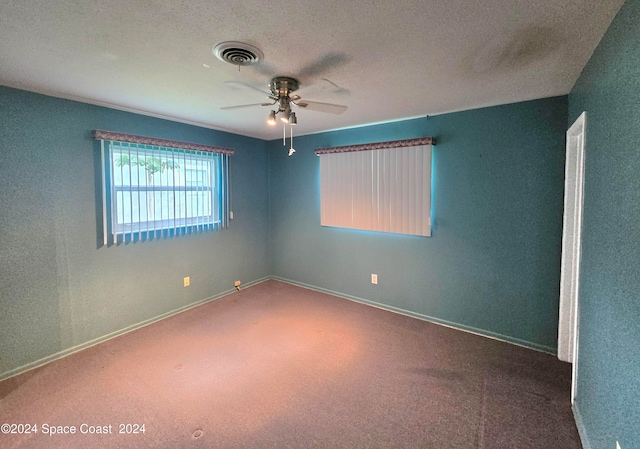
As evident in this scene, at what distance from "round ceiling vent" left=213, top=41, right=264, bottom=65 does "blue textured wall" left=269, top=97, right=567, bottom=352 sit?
82.7 inches

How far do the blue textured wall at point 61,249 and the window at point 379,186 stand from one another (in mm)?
1865

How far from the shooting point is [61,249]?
8.56 ft

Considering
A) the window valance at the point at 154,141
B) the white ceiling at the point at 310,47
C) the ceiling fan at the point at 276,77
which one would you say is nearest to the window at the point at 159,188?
the window valance at the point at 154,141

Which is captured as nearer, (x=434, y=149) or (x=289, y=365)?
(x=289, y=365)

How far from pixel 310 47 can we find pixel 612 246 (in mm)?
1805

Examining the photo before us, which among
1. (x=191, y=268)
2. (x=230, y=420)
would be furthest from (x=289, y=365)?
(x=191, y=268)

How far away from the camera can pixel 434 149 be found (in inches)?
125

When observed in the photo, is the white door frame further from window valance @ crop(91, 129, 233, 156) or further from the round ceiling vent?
window valance @ crop(91, 129, 233, 156)

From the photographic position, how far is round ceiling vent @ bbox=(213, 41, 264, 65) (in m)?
1.62

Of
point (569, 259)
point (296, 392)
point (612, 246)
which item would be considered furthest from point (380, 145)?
point (296, 392)

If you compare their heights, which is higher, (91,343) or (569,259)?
(569,259)

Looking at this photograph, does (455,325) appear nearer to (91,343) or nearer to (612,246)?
(612,246)

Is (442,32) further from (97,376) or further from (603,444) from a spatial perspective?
(97,376)

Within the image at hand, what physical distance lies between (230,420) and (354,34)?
238 centimetres
